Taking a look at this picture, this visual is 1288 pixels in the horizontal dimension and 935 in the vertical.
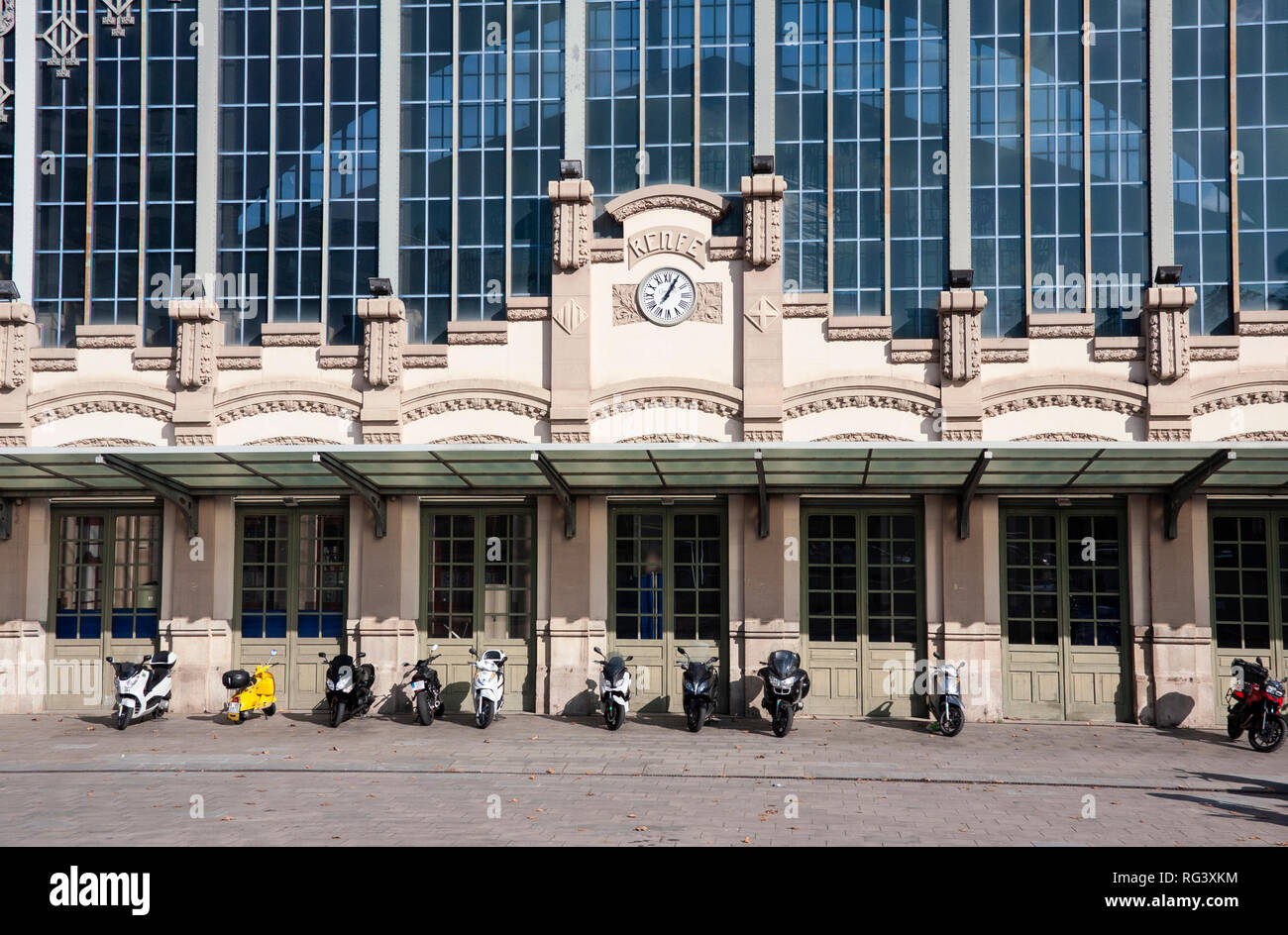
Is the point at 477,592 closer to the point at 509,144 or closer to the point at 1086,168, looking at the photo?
the point at 509,144

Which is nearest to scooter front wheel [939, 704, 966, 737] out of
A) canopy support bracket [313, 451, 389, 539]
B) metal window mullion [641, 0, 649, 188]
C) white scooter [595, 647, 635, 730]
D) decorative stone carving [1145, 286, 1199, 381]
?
white scooter [595, 647, 635, 730]

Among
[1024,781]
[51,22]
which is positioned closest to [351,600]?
[1024,781]

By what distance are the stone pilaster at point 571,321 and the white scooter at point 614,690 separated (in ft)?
11.1

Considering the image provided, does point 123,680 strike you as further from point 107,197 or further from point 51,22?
point 51,22

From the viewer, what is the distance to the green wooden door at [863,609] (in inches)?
622

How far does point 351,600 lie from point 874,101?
433 inches

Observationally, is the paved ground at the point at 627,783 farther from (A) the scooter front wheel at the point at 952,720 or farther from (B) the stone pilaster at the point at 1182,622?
(B) the stone pilaster at the point at 1182,622

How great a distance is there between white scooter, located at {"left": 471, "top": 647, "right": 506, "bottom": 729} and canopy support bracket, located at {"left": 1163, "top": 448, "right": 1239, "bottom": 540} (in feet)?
30.9

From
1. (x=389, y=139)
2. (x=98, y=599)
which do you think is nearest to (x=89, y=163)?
(x=389, y=139)

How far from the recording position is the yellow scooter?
15.4 m

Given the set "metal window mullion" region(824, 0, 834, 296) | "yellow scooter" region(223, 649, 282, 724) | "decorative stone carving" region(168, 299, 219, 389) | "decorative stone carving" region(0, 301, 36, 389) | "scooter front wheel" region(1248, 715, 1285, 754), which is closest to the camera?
"scooter front wheel" region(1248, 715, 1285, 754)

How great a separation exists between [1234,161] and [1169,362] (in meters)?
3.48

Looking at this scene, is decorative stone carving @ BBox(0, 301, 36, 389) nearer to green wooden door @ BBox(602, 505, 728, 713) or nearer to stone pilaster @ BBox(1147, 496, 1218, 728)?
green wooden door @ BBox(602, 505, 728, 713)

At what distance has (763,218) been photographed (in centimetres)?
1616
